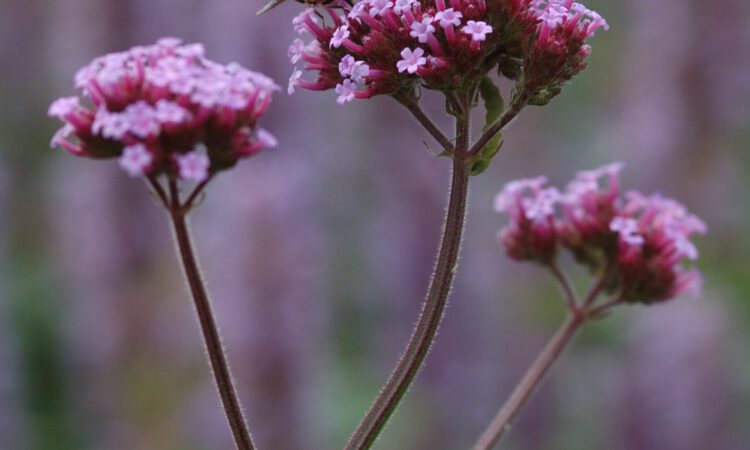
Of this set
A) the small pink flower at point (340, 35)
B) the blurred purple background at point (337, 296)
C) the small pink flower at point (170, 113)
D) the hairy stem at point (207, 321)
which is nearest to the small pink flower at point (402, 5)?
the small pink flower at point (340, 35)

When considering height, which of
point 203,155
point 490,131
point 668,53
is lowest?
point 203,155

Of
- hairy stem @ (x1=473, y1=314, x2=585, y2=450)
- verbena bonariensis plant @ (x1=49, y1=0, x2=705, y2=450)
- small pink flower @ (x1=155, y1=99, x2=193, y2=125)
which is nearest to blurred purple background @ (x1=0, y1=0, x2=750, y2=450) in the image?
hairy stem @ (x1=473, y1=314, x2=585, y2=450)

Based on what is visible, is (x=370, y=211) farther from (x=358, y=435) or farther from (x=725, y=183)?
(x=358, y=435)

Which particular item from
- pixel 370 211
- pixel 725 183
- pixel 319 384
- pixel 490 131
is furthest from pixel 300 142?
pixel 490 131

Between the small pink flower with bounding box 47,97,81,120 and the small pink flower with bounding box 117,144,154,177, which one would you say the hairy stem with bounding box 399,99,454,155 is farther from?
the small pink flower with bounding box 47,97,81,120

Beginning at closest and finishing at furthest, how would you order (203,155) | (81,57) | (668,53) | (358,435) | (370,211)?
(203,155), (358,435), (668,53), (81,57), (370,211)

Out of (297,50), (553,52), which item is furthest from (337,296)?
(553,52)

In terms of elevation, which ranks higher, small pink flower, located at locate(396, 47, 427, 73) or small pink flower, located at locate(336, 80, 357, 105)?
small pink flower, located at locate(396, 47, 427, 73)
